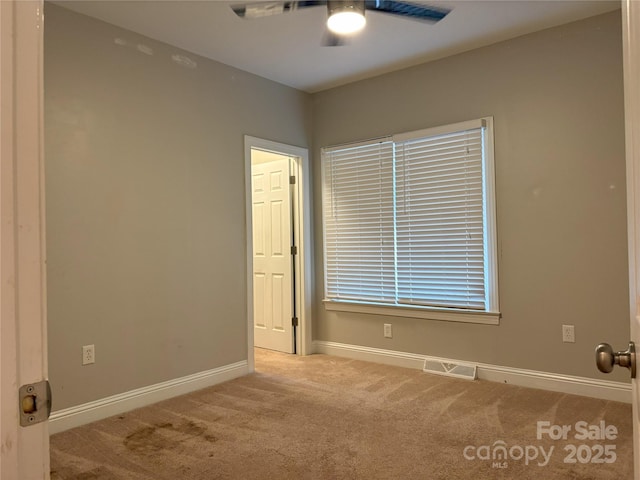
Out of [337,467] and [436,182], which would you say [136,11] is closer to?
[436,182]

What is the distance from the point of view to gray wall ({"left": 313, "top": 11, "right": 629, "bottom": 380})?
3.19 m

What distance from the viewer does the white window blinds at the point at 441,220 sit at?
3.76 metres

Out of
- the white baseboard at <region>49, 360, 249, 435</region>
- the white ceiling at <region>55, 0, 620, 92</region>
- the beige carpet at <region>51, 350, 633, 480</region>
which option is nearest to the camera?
the beige carpet at <region>51, 350, 633, 480</region>

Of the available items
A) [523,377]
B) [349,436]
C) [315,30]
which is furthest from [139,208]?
[523,377]

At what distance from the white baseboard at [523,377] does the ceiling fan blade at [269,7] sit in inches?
116

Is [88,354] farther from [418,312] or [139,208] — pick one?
[418,312]

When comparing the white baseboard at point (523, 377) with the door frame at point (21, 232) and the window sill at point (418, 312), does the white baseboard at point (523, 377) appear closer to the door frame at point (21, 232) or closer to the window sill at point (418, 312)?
the window sill at point (418, 312)

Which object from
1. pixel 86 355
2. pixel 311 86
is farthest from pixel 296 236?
pixel 86 355

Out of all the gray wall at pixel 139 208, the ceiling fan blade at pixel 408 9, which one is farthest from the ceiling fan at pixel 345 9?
the gray wall at pixel 139 208

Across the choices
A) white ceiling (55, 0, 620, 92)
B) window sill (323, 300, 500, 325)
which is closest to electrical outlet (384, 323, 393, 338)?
→ window sill (323, 300, 500, 325)

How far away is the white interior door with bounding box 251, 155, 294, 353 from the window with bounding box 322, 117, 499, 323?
0.43m

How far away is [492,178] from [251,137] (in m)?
2.08

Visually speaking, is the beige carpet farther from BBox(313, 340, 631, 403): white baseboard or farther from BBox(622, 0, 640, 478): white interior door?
BBox(622, 0, 640, 478): white interior door

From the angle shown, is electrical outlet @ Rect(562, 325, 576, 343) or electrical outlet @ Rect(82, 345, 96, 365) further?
electrical outlet @ Rect(562, 325, 576, 343)
